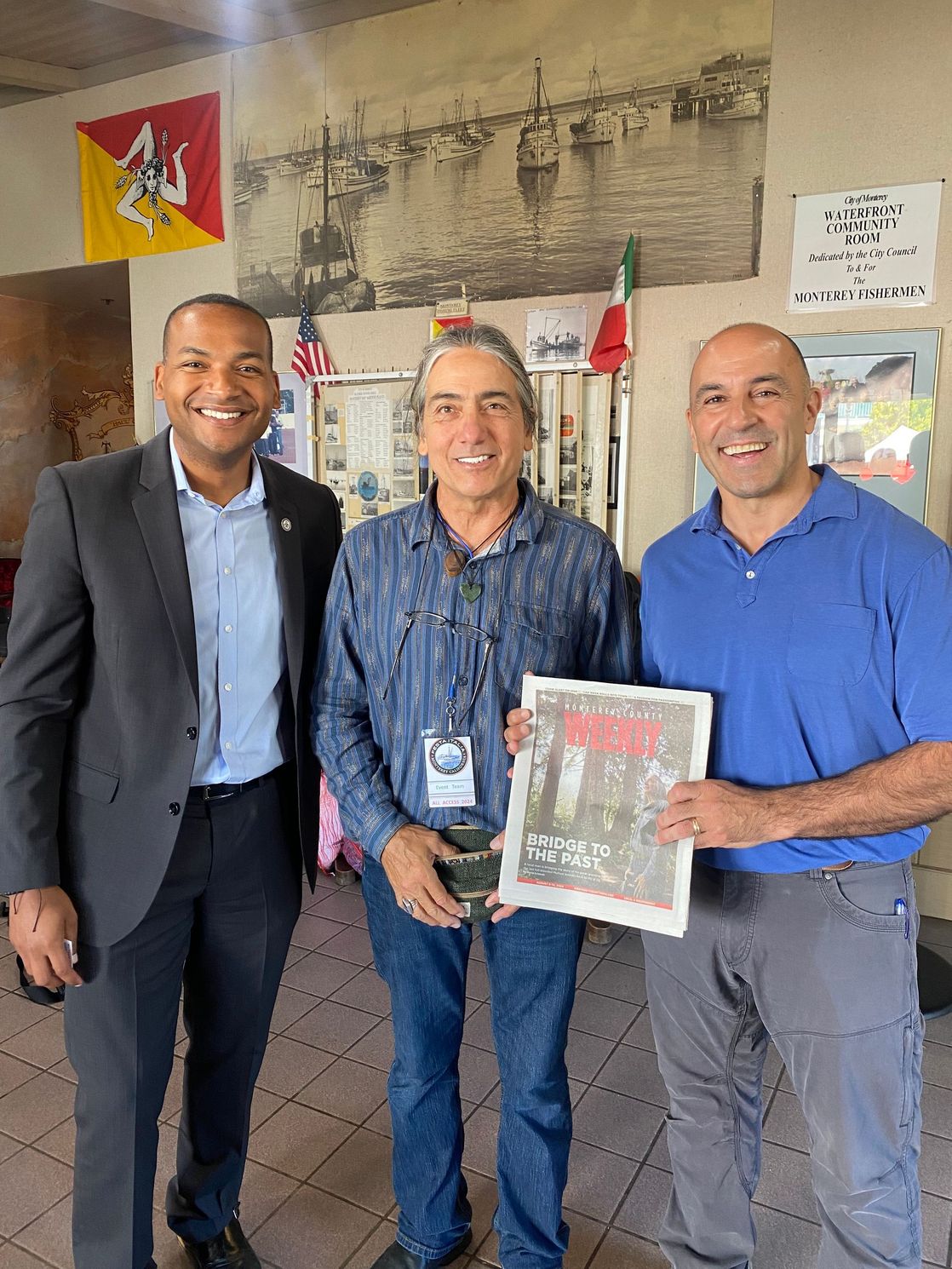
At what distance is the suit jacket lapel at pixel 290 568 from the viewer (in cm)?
197

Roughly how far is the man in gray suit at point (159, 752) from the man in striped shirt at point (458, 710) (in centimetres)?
20

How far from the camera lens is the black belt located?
6.22ft

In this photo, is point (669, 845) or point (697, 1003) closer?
point (669, 845)

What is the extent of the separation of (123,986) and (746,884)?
4.28 feet

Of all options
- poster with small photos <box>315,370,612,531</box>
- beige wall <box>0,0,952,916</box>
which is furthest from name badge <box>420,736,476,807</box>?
beige wall <box>0,0,952,916</box>

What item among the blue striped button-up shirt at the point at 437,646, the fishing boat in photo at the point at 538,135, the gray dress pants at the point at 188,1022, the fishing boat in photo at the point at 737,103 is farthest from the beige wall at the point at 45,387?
the blue striped button-up shirt at the point at 437,646

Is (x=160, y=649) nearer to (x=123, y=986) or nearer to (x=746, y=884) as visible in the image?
(x=123, y=986)

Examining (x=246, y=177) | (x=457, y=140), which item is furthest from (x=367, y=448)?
(x=246, y=177)

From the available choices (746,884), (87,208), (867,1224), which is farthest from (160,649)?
(87,208)

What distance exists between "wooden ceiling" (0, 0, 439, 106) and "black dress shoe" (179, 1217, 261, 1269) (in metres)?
5.10

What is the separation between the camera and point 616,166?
14.3 ft

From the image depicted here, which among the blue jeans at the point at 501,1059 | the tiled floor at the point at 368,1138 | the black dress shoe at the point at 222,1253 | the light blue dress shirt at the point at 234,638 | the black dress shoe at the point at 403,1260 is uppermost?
the light blue dress shirt at the point at 234,638

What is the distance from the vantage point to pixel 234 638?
1911 millimetres

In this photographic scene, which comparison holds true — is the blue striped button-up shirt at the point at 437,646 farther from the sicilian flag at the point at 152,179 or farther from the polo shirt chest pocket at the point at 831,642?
the sicilian flag at the point at 152,179
